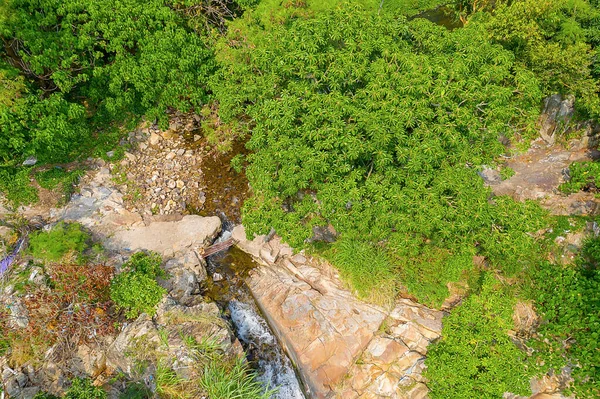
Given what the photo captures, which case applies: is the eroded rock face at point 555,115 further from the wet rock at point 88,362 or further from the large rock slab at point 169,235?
the wet rock at point 88,362

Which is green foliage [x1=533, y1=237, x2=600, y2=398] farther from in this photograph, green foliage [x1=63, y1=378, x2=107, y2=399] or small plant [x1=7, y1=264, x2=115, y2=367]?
small plant [x1=7, y1=264, x2=115, y2=367]

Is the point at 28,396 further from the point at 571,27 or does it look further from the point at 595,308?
the point at 571,27

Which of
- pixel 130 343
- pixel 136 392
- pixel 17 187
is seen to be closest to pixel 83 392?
pixel 136 392

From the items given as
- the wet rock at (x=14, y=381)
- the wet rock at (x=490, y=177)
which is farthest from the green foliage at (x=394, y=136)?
the wet rock at (x=14, y=381)

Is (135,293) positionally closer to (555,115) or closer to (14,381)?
(14,381)

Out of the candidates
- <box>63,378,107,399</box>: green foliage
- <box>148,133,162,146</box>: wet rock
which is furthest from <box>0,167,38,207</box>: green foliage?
<box>63,378,107,399</box>: green foliage
